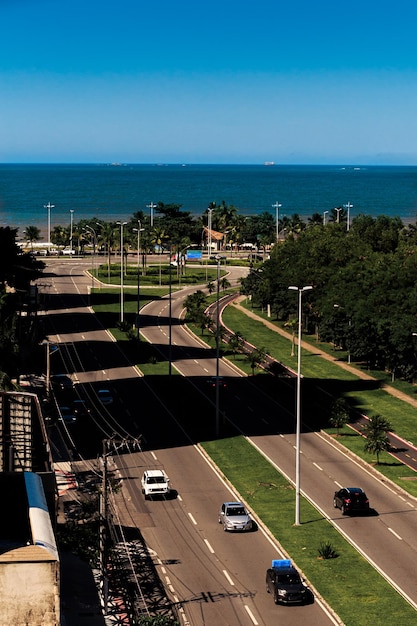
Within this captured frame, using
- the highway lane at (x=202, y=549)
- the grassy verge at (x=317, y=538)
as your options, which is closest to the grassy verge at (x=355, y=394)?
the grassy verge at (x=317, y=538)

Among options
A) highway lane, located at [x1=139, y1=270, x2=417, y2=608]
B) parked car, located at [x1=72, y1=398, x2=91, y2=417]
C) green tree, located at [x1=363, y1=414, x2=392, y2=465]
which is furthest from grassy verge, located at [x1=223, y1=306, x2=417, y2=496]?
parked car, located at [x1=72, y1=398, x2=91, y2=417]

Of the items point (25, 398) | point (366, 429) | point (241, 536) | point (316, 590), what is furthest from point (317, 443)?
point (25, 398)

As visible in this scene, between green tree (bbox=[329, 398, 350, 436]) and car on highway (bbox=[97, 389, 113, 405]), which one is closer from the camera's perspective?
green tree (bbox=[329, 398, 350, 436])

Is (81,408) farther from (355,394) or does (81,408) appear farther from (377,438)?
(377,438)

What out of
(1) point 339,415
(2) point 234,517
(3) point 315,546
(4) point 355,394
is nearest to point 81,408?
(1) point 339,415

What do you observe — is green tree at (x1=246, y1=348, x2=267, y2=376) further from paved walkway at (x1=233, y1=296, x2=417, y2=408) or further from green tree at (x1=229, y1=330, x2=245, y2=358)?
paved walkway at (x1=233, y1=296, x2=417, y2=408)

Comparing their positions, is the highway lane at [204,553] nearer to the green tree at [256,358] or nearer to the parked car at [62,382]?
the parked car at [62,382]
